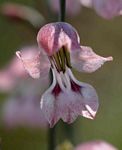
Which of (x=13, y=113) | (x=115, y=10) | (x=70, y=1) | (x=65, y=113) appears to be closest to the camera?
(x=65, y=113)

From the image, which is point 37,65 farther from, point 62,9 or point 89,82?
point 89,82

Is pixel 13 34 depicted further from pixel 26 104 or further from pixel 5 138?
pixel 26 104


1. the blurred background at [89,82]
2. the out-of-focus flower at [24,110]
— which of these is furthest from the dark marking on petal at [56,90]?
the out-of-focus flower at [24,110]

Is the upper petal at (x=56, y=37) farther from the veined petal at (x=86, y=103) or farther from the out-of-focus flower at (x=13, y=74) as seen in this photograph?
the out-of-focus flower at (x=13, y=74)

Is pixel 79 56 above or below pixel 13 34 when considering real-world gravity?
above

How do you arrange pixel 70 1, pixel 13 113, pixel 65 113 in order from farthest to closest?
pixel 13 113, pixel 70 1, pixel 65 113

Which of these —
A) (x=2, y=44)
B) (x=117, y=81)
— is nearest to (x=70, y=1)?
(x=117, y=81)

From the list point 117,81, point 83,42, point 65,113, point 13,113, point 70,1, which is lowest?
point 83,42

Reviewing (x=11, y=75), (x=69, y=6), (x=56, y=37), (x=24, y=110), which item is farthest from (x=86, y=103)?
(x=11, y=75)
